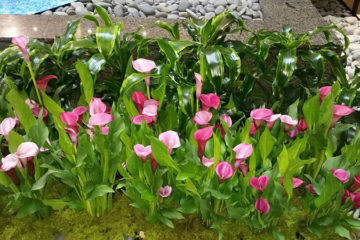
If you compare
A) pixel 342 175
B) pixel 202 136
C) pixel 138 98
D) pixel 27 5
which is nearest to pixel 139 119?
pixel 138 98

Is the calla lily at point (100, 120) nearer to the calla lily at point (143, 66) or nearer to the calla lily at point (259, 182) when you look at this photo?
the calla lily at point (143, 66)

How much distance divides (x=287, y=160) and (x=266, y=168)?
0.43 feet

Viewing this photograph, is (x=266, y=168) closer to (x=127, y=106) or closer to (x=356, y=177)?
(x=356, y=177)

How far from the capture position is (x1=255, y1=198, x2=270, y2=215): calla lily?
3.46 ft

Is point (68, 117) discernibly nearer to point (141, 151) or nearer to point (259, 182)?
point (141, 151)

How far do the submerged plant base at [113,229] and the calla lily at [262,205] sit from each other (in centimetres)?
18

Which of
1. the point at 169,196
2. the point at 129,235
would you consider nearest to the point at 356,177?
the point at 169,196

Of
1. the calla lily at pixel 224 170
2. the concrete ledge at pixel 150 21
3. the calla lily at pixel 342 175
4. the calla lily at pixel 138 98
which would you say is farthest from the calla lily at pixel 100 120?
the concrete ledge at pixel 150 21

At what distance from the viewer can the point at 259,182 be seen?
1.04 m

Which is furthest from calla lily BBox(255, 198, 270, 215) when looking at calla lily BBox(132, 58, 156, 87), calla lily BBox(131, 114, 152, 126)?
calla lily BBox(132, 58, 156, 87)

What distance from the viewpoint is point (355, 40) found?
10.5ft

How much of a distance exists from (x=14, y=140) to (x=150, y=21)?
121 cm

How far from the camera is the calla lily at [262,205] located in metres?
1.06

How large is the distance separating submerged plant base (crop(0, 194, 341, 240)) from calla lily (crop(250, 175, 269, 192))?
24cm
